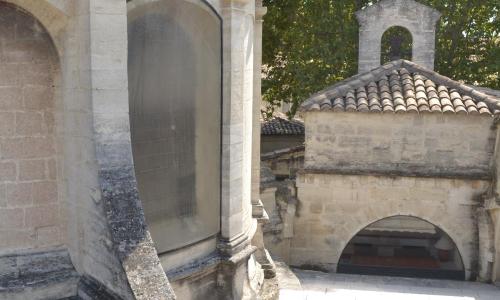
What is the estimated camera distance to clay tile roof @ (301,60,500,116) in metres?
10.2

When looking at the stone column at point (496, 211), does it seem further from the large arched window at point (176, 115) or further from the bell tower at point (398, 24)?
the large arched window at point (176, 115)

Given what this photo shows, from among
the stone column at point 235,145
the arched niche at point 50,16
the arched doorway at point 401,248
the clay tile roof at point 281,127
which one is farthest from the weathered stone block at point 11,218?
the clay tile roof at point 281,127

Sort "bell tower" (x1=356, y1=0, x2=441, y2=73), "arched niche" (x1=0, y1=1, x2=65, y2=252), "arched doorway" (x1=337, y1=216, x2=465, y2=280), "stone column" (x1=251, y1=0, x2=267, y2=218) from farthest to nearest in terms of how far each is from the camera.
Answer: "arched doorway" (x1=337, y1=216, x2=465, y2=280) < "bell tower" (x1=356, y1=0, x2=441, y2=73) < "stone column" (x1=251, y1=0, x2=267, y2=218) < "arched niche" (x1=0, y1=1, x2=65, y2=252)

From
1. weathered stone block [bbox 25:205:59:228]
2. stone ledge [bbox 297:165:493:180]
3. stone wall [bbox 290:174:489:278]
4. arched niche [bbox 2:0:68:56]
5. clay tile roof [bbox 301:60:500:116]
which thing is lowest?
stone wall [bbox 290:174:489:278]

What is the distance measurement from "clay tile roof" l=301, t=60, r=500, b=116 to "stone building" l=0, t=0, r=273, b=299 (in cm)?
444

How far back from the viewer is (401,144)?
10453mm

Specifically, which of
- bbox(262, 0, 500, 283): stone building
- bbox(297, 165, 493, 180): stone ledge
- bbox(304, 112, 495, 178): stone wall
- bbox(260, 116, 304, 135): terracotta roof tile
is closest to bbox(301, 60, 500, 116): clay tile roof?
bbox(262, 0, 500, 283): stone building

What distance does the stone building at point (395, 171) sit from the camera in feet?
33.7

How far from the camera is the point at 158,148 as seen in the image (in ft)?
→ 18.1

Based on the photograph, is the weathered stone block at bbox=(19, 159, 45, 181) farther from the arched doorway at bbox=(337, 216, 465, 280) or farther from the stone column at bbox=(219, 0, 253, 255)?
the arched doorway at bbox=(337, 216, 465, 280)

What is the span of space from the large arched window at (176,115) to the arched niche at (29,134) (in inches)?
28.0

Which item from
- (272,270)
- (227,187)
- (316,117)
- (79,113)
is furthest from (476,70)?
(79,113)

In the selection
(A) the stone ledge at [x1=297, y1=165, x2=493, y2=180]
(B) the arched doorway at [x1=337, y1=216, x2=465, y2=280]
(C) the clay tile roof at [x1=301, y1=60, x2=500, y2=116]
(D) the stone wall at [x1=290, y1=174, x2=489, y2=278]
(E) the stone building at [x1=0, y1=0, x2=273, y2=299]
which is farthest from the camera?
(B) the arched doorway at [x1=337, y1=216, x2=465, y2=280]

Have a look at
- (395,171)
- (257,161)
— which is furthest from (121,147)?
(395,171)
